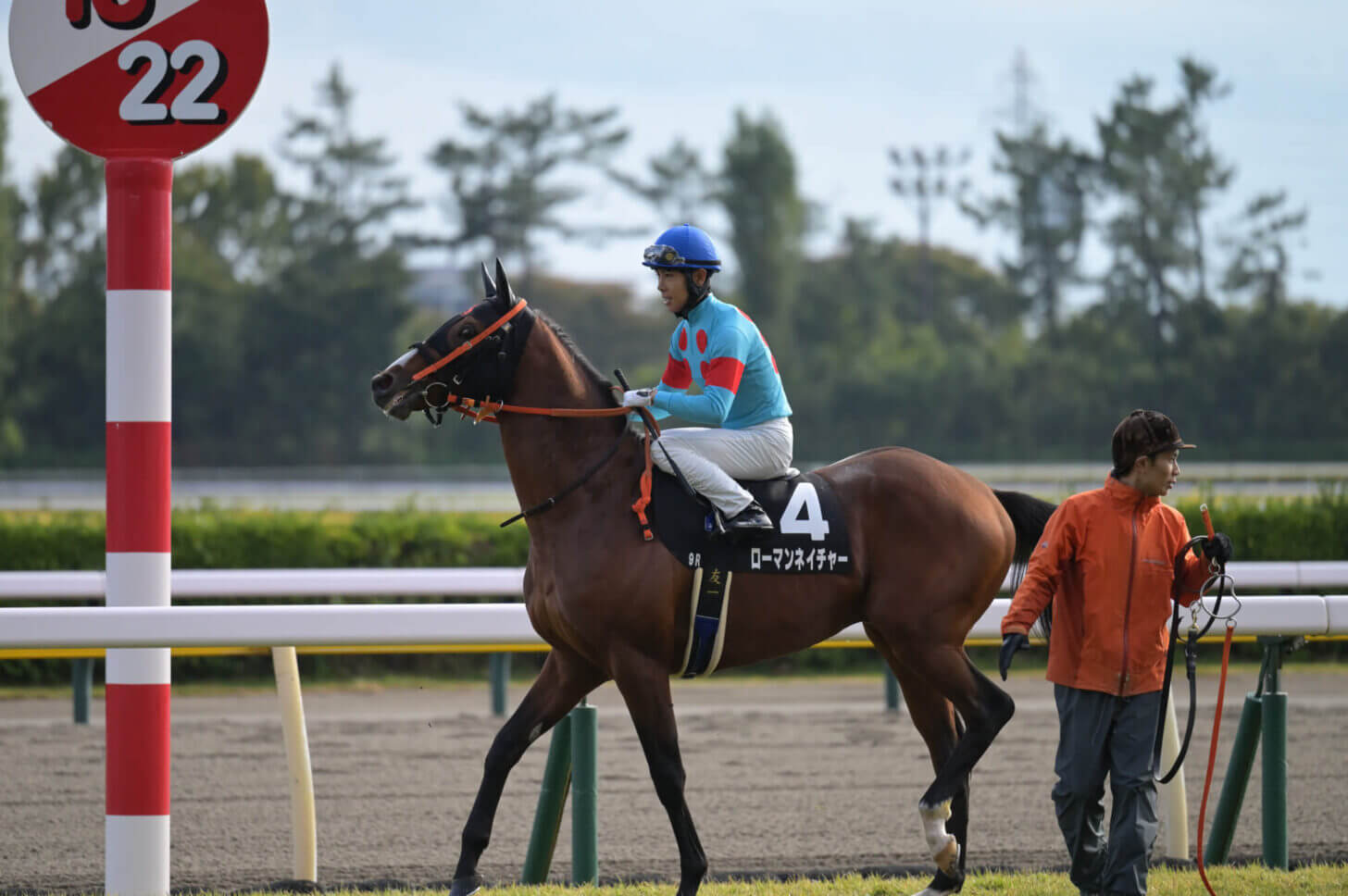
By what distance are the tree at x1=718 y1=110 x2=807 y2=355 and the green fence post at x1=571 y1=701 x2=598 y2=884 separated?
37552 millimetres

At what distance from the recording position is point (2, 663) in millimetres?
10102

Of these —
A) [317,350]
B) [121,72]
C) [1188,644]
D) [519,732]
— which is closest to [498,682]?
[519,732]

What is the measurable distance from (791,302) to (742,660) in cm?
3906

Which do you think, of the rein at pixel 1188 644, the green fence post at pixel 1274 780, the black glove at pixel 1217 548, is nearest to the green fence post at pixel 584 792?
the rein at pixel 1188 644

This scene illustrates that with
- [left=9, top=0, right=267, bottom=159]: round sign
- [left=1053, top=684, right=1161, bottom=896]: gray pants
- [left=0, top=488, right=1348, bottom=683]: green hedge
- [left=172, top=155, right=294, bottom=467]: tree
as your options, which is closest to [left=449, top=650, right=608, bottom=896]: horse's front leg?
[left=1053, top=684, right=1161, bottom=896]: gray pants

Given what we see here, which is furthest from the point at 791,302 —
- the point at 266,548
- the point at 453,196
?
the point at 266,548

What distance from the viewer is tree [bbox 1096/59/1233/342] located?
126 feet

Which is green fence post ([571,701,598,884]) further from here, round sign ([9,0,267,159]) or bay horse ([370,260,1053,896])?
round sign ([9,0,267,159])

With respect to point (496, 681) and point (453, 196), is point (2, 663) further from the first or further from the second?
point (453, 196)

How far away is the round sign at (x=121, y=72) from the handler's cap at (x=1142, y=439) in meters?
2.66

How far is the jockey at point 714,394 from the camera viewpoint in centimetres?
417

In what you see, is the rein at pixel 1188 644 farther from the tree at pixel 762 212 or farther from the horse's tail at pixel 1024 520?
the tree at pixel 762 212

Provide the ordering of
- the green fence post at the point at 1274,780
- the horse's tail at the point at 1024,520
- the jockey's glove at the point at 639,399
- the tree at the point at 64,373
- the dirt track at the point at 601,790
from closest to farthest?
the jockey's glove at the point at 639,399, the horse's tail at the point at 1024,520, the green fence post at the point at 1274,780, the dirt track at the point at 601,790, the tree at the point at 64,373

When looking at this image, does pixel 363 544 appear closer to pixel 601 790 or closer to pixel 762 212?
pixel 601 790
